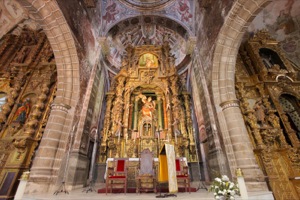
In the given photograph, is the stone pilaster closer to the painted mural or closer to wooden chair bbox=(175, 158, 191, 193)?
wooden chair bbox=(175, 158, 191, 193)

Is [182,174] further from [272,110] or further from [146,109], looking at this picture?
[272,110]

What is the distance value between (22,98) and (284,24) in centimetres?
1718

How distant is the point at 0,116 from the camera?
22.6 ft

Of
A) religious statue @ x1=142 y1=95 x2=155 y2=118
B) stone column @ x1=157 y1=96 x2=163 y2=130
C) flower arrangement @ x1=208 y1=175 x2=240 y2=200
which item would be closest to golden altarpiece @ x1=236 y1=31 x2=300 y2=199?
flower arrangement @ x1=208 y1=175 x2=240 y2=200

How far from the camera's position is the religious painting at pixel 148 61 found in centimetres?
1155

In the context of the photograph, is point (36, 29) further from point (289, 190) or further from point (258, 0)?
point (289, 190)

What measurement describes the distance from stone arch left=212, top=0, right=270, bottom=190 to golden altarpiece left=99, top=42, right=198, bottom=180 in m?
3.16

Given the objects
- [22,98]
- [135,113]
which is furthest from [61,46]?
[135,113]

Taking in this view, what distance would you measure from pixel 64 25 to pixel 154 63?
678cm

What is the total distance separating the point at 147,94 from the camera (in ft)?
36.6

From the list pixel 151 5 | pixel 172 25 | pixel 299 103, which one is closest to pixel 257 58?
pixel 299 103

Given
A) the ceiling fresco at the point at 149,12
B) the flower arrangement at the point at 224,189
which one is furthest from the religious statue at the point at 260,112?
the ceiling fresco at the point at 149,12

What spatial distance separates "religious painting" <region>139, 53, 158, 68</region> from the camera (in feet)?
37.9

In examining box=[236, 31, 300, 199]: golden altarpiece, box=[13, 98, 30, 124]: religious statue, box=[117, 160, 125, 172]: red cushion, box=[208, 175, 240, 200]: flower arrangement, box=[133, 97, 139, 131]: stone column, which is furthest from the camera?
box=[133, 97, 139, 131]: stone column
